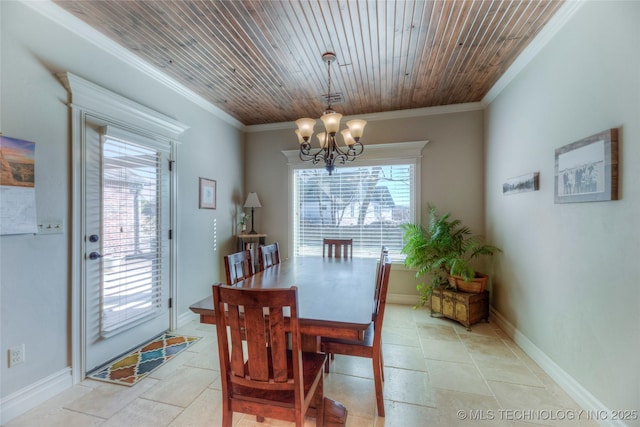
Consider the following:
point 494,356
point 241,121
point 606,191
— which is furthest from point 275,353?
point 241,121

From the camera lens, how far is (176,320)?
3014 millimetres

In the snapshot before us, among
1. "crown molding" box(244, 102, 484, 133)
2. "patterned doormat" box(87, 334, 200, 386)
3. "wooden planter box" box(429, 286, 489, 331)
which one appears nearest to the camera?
"patterned doormat" box(87, 334, 200, 386)

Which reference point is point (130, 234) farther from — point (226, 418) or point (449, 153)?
point (449, 153)

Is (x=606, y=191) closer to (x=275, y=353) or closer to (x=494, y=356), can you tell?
(x=494, y=356)

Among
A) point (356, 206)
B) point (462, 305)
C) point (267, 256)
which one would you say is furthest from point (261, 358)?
→ point (356, 206)

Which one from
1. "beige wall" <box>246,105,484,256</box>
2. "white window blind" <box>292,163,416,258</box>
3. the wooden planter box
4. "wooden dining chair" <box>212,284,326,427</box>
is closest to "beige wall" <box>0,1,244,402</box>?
"wooden dining chair" <box>212,284,326,427</box>

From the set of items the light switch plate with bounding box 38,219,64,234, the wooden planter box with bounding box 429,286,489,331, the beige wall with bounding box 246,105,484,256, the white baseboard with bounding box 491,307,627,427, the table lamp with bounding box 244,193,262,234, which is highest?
the beige wall with bounding box 246,105,484,256

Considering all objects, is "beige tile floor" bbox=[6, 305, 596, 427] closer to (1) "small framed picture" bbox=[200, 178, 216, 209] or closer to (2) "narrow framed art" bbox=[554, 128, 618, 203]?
(2) "narrow framed art" bbox=[554, 128, 618, 203]

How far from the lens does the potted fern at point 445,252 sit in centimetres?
302

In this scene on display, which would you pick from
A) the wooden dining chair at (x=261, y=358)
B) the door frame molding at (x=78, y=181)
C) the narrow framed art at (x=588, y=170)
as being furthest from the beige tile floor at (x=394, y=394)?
the narrow framed art at (x=588, y=170)

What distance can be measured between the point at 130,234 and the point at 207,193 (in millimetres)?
1186

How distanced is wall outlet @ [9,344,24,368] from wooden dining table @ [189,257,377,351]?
127 centimetres

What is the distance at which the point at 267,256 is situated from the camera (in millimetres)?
2799

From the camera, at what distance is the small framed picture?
11.3 feet
